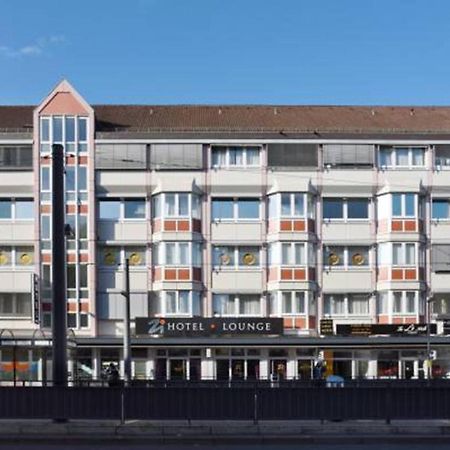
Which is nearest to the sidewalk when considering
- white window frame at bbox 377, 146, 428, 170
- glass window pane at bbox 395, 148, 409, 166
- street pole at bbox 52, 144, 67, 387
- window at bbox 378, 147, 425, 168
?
street pole at bbox 52, 144, 67, 387

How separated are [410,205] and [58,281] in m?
31.7

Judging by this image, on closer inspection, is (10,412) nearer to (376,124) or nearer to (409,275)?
(409,275)

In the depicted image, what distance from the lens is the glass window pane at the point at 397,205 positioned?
47.1 metres

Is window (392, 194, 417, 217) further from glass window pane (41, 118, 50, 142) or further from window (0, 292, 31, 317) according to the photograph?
window (0, 292, 31, 317)

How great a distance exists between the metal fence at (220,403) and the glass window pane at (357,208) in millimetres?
29679

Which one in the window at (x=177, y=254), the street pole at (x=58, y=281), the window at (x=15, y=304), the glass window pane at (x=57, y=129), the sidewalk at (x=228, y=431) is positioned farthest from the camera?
the glass window pane at (x=57, y=129)

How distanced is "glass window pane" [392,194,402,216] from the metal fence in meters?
29.3

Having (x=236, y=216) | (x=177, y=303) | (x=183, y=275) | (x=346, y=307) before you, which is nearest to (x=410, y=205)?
(x=346, y=307)

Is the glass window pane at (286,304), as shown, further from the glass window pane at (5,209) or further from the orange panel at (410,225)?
the glass window pane at (5,209)

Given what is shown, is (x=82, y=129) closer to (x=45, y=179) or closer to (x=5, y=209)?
(x=45, y=179)

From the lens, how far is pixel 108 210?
47219mm

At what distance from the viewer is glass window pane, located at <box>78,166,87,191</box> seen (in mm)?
46844

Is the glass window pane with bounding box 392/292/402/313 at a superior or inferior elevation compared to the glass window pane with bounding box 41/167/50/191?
inferior

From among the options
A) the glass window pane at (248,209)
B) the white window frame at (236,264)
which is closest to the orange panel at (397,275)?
the white window frame at (236,264)
